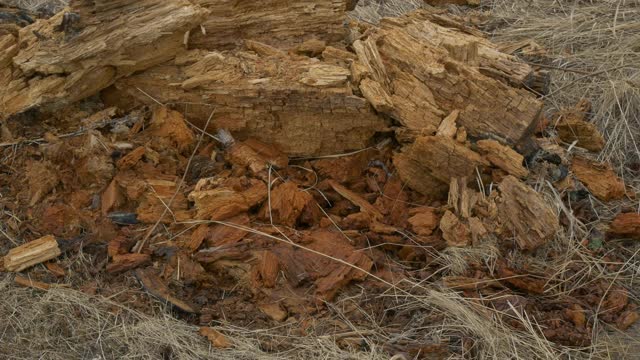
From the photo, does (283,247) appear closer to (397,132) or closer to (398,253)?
(398,253)

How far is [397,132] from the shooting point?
3465mm

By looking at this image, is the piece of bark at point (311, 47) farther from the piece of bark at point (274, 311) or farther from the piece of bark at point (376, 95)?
the piece of bark at point (274, 311)

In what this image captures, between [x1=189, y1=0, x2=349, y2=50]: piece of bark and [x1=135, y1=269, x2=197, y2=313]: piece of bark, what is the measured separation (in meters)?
1.37

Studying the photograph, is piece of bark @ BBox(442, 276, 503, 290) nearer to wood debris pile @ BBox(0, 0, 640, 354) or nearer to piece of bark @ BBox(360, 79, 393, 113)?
wood debris pile @ BBox(0, 0, 640, 354)

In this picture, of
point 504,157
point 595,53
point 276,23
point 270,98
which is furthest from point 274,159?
point 595,53

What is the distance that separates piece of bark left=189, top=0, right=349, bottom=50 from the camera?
3664 mm

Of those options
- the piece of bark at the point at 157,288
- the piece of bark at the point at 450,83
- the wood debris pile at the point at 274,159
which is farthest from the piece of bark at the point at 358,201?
the piece of bark at the point at 157,288

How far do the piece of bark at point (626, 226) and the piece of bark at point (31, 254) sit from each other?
2831 mm

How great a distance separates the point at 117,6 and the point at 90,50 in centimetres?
28

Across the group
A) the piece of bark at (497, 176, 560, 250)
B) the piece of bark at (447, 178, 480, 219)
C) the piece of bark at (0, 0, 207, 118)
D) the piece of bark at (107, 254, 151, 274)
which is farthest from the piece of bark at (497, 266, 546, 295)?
the piece of bark at (0, 0, 207, 118)

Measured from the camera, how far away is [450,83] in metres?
3.42

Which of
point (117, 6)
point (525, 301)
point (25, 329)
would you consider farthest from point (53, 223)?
point (525, 301)

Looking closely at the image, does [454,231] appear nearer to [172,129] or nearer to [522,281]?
[522,281]

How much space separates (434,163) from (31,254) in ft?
6.89
